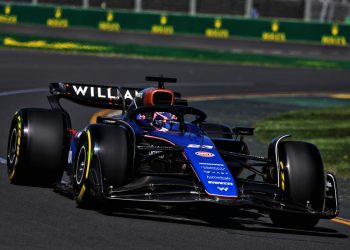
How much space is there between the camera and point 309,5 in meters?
40.2

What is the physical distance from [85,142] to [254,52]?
2910 cm

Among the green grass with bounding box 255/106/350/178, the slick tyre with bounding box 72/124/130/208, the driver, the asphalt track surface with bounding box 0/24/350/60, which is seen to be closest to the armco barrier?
the asphalt track surface with bounding box 0/24/350/60

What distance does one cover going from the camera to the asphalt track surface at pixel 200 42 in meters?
38.2

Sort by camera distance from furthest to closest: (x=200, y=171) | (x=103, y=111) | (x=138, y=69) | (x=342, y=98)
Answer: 1. (x=138, y=69)
2. (x=342, y=98)
3. (x=103, y=111)
4. (x=200, y=171)

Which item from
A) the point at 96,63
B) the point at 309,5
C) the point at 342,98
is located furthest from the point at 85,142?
the point at 309,5

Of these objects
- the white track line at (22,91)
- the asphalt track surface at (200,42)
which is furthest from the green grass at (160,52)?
the white track line at (22,91)

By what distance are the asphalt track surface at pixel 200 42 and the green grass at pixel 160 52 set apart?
0.99 ft

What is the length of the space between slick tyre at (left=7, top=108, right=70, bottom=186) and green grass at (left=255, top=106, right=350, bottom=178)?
4.87m

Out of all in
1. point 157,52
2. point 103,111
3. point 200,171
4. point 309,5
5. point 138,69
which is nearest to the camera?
point 200,171

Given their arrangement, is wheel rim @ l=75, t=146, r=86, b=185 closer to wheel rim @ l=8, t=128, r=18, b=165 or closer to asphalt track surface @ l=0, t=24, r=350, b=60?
wheel rim @ l=8, t=128, r=18, b=165

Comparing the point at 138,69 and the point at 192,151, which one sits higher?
the point at 192,151

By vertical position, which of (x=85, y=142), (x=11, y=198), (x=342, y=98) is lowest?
(x=342, y=98)

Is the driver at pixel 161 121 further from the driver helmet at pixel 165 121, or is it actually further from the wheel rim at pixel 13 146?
the wheel rim at pixel 13 146

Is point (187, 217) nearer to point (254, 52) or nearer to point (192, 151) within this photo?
point (192, 151)
